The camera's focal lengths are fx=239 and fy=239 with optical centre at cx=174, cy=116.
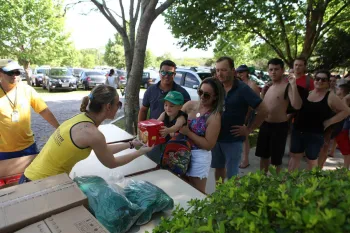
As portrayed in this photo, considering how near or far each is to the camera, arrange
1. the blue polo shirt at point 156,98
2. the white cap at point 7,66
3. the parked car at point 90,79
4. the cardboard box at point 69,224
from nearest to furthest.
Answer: the cardboard box at point 69,224 → the white cap at point 7,66 → the blue polo shirt at point 156,98 → the parked car at point 90,79

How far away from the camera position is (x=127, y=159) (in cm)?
199

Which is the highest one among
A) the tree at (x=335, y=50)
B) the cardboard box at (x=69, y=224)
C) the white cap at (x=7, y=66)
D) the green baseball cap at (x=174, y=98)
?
the tree at (x=335, y=50)

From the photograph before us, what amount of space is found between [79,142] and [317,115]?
10.1 ft

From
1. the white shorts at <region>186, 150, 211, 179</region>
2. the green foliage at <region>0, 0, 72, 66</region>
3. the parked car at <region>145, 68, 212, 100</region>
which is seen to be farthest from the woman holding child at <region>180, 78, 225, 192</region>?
the green foliage at <region>0, 0, 72, 66</region>

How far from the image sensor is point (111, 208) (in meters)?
1.45

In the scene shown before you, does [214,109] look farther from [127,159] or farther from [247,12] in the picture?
Result: [247,12]

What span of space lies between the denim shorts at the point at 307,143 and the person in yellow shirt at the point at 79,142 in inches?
107

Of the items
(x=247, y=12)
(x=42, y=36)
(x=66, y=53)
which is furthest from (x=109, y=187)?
(x=66, y=53)

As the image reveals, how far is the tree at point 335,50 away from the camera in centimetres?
1084

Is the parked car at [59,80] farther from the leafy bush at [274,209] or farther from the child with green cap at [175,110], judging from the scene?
the leafy bush at [274,209]

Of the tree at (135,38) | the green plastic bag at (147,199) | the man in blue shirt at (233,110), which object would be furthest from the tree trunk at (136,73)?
the green plastic bag at (147,199)

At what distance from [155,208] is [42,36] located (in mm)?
22039

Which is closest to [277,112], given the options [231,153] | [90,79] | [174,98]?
[231,153]

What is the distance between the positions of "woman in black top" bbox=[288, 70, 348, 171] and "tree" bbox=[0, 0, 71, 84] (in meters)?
18.0
